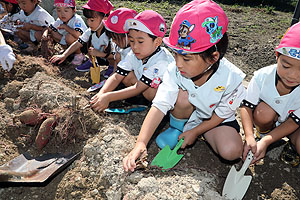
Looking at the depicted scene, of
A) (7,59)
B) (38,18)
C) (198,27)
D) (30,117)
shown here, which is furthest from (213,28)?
(38,18)

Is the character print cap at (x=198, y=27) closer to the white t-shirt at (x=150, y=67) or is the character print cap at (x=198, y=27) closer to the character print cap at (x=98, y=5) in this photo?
the white t-shirt at (x=150, y=67)

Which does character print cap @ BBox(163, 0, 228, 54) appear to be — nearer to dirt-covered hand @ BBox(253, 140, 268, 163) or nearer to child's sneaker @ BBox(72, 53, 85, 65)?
dirt-covered hand @ BBox(253, 140, 268, 163)

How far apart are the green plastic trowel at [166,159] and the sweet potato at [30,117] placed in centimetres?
98

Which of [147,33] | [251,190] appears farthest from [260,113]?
[147,33]

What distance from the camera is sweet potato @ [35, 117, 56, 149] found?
1868 mm

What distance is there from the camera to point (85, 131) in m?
1.93

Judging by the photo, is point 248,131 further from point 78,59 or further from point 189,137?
point 78,59

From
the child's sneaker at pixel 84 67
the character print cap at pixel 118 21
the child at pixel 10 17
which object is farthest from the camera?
the child at pixel 10 17

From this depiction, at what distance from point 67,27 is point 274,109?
2.48 m

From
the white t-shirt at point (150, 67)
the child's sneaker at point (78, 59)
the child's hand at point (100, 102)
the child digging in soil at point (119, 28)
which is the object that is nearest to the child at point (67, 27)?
the child's sneaker at point (78, 59)

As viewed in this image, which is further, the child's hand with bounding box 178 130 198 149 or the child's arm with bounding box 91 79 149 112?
the child's arm with bounding box 91 79 149 112

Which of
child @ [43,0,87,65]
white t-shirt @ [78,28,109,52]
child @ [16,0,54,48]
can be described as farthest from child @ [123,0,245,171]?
child @ [16,0,54,48]

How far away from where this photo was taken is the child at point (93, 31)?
2.72 m

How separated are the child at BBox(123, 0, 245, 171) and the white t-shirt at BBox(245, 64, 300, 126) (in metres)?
0.12
